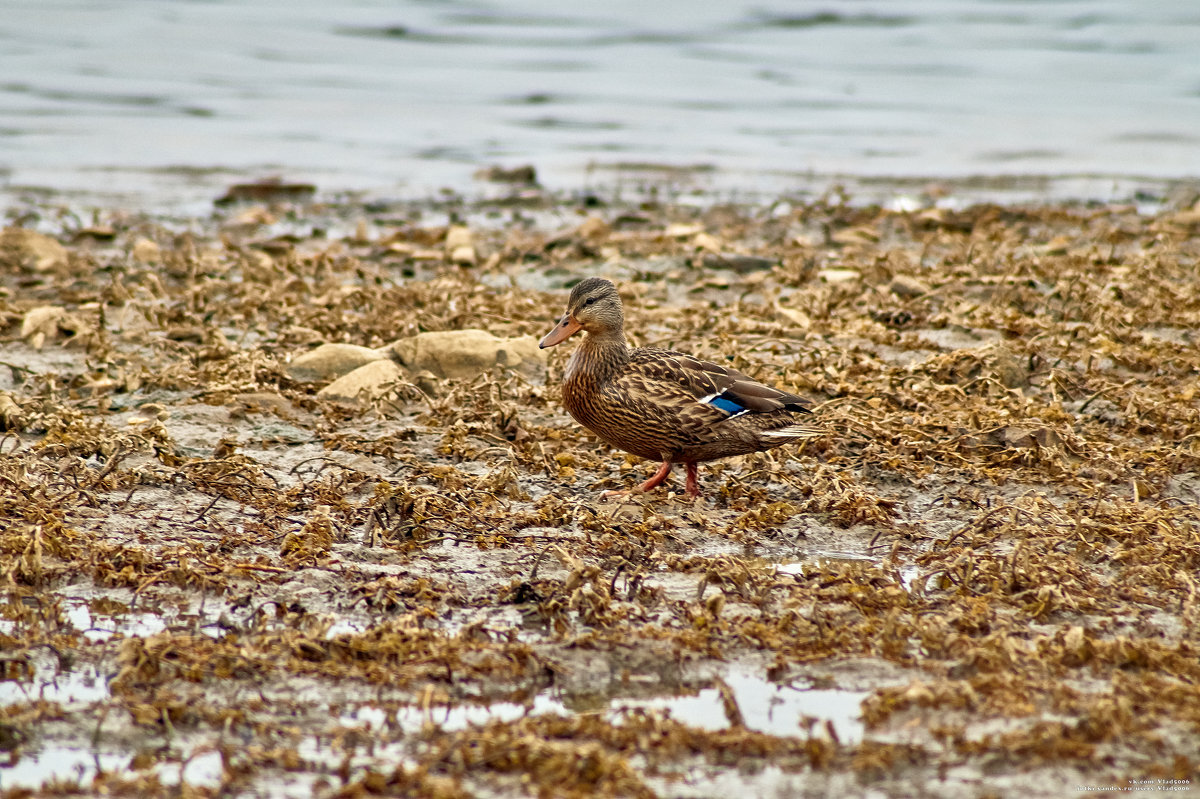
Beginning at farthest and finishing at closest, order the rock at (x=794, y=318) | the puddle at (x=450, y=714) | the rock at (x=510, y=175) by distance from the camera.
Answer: the rock at (x=510, y=175) → the rock at (x=794, y=318) → the puddle at (x=450, y=714)

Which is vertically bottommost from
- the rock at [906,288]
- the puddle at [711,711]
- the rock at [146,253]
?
the rock at [146,253]

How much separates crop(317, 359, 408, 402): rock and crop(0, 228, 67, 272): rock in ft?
14.2

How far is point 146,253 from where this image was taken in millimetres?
11258

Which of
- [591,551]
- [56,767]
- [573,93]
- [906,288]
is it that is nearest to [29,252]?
[906,288]

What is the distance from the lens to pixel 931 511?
595 centimetres

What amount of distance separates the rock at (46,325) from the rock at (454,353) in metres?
2.31

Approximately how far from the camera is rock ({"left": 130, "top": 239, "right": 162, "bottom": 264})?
11.2 metres

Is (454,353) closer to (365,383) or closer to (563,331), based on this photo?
(365,383)

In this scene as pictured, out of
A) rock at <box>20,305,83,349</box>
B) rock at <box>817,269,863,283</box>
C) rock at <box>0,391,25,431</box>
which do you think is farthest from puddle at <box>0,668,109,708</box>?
rock at <box>817,269,863,283</box>

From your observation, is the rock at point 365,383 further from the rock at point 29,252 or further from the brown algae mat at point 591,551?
the rock at point 29,252

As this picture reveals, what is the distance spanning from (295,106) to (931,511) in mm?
18362

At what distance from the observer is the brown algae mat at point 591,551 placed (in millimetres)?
3637

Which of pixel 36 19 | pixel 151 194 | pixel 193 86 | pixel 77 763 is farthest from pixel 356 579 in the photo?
pixel 36 19

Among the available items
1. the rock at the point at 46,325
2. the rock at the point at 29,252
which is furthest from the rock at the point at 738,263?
the rock at the point at 29,252
